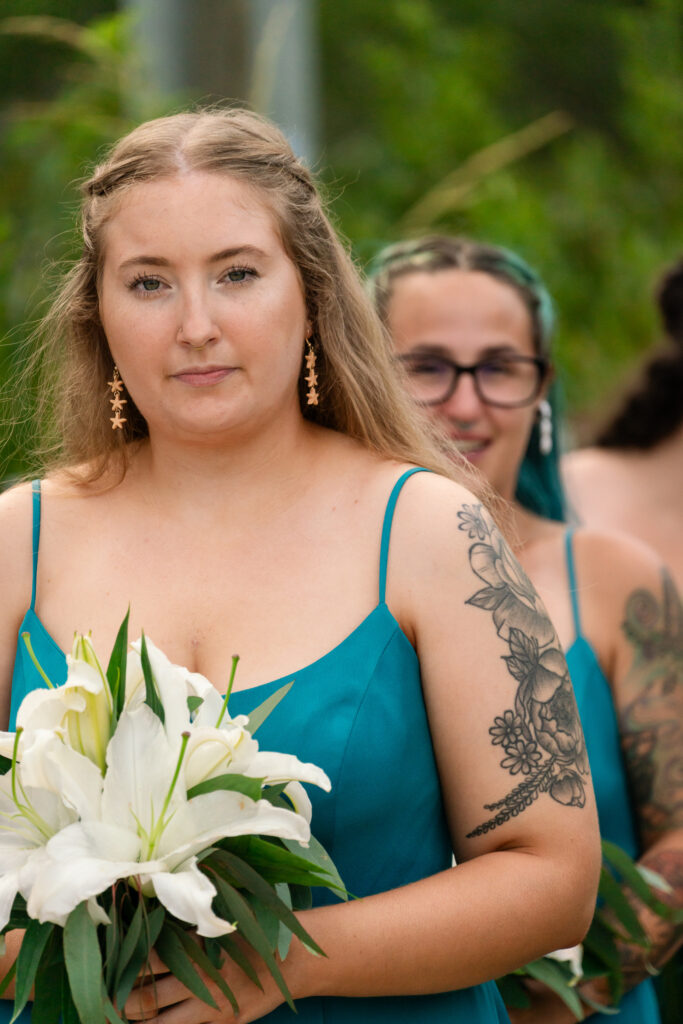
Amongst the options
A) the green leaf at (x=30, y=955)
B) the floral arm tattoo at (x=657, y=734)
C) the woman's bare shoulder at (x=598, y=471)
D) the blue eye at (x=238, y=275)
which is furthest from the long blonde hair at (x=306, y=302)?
the woman's bare shoulder at (x=598, y=471)

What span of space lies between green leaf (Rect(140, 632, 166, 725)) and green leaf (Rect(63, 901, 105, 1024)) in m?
0.30

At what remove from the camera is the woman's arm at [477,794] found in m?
2.06

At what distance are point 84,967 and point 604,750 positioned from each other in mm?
1633

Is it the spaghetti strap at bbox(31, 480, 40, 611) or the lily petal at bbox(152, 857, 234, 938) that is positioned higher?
the spaghetti strap at bbox(31, 480, 40, 611)

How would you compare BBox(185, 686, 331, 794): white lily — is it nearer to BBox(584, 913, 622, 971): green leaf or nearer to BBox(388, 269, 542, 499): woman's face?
BBox(584, 913, 622, 971): green leaf

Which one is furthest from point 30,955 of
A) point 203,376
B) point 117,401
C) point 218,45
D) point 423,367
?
point 218,45

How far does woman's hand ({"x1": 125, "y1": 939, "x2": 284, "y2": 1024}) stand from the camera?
196 centimetres

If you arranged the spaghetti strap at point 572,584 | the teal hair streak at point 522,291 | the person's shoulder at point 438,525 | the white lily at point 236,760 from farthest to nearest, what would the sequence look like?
1. the teal hair streak at point 522,291
2. the spaghetti strap at point 572,584
3. the person's shoulder at point 438,525
4. the white lily at point 236,760

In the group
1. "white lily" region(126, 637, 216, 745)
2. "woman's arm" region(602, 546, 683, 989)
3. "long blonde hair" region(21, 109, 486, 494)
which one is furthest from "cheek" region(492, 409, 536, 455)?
"white lily" region(126, 637, 216, 745)

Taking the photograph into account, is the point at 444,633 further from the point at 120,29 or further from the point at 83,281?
the point at 120,29

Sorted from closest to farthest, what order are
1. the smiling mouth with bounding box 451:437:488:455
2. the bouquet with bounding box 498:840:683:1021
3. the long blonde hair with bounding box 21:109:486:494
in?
the long blonde hair with bounding box 21:109:486:494 < the bouquet with bounding box 498:840:683:1021 < the smiling mouth with bounding box 451:437:488:455

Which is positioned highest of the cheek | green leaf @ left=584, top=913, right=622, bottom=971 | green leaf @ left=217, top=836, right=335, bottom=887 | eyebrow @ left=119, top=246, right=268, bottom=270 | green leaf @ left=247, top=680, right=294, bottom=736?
eyebrow @ left=119, top=246, right=268, bottom=270

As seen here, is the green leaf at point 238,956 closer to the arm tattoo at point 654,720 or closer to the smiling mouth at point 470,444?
the arm tattoo at point 654,720

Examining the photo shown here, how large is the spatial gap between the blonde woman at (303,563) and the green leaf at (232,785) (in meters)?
0.32
